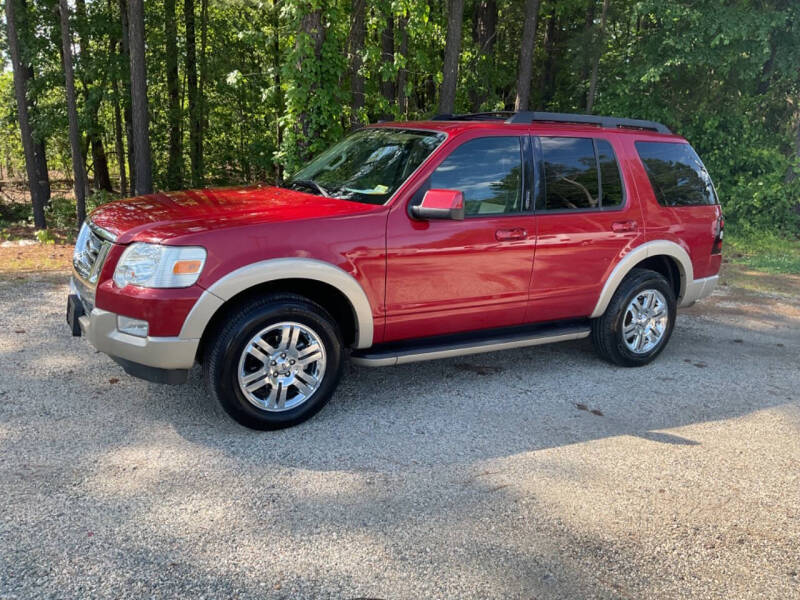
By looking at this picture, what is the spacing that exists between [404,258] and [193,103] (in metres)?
16.7

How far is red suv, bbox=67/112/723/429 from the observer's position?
381 cm

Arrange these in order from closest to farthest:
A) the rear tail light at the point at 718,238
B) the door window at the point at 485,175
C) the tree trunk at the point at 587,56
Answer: the door window at the point at 485,175 < the rear tail light at the point at 718,238 < the tree trunk at the point at 587,56

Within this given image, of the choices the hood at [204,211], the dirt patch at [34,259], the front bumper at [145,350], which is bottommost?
the dirt patch at [34,259]

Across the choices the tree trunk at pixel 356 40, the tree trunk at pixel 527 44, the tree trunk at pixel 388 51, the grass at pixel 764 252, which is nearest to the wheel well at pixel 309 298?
the tree trunk at pixel 388 51

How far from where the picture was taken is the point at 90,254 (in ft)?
13.9

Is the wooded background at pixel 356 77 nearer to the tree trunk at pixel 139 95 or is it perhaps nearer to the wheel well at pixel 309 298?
the tree trunk at pixel 139 95

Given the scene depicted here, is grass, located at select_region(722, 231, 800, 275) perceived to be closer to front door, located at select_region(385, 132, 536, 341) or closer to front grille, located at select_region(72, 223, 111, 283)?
front door, located at select_region(385, 132, 536, 341)

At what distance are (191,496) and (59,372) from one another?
2223 millimetres

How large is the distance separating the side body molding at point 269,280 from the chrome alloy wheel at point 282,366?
0.30 metres

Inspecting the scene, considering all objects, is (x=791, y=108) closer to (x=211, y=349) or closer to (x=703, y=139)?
(x=703, y=139)

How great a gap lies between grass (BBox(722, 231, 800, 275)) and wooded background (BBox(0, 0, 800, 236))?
2.55 ft

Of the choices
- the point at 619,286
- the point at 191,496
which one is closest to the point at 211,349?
the point at 191,496

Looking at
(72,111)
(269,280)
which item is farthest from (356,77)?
(269,280)

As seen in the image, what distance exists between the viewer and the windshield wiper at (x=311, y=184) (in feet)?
15.6
